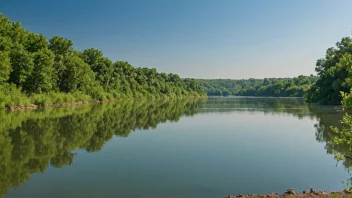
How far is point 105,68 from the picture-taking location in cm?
9412

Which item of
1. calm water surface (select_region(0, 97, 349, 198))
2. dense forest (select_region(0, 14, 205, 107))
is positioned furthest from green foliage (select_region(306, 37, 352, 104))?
dense forest (select_region(0, 14, 205, 107))

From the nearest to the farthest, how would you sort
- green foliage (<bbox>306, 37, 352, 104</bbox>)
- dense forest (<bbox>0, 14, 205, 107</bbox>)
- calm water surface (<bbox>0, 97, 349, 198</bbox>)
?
calm water surface (<bbox>0, 97, 349, 198</bbox>) < dense forest (<bbox>0, 14, 205, 107</bbox>) < green foliage (<bbox>306, 37, 352, 104</bbox>)

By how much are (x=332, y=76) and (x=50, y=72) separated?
5570 centimetres

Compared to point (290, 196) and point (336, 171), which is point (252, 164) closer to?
point (336, 171)

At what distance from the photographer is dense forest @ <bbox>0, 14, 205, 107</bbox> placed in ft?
150

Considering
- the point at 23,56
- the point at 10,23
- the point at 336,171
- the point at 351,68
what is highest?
the point at 10,23

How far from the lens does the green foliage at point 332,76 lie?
203ft

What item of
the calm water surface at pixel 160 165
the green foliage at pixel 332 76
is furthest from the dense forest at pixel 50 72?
the green foliage at pixel 332 76

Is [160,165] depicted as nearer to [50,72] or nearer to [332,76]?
[50,72]

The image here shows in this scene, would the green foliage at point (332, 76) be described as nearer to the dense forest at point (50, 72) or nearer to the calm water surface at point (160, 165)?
the calm water surface at point (160, 165)

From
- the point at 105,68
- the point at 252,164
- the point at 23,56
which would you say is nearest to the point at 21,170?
the point at 252,164

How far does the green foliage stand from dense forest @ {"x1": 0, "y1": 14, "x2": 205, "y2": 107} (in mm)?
51319

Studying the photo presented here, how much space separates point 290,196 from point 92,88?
234 feet

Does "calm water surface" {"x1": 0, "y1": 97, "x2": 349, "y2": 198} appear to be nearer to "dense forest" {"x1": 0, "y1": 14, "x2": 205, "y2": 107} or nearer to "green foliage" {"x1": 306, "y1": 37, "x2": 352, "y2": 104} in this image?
"dense forest" {"x1": 0, "y1": 14, "x2": 205, "y2": 107}
